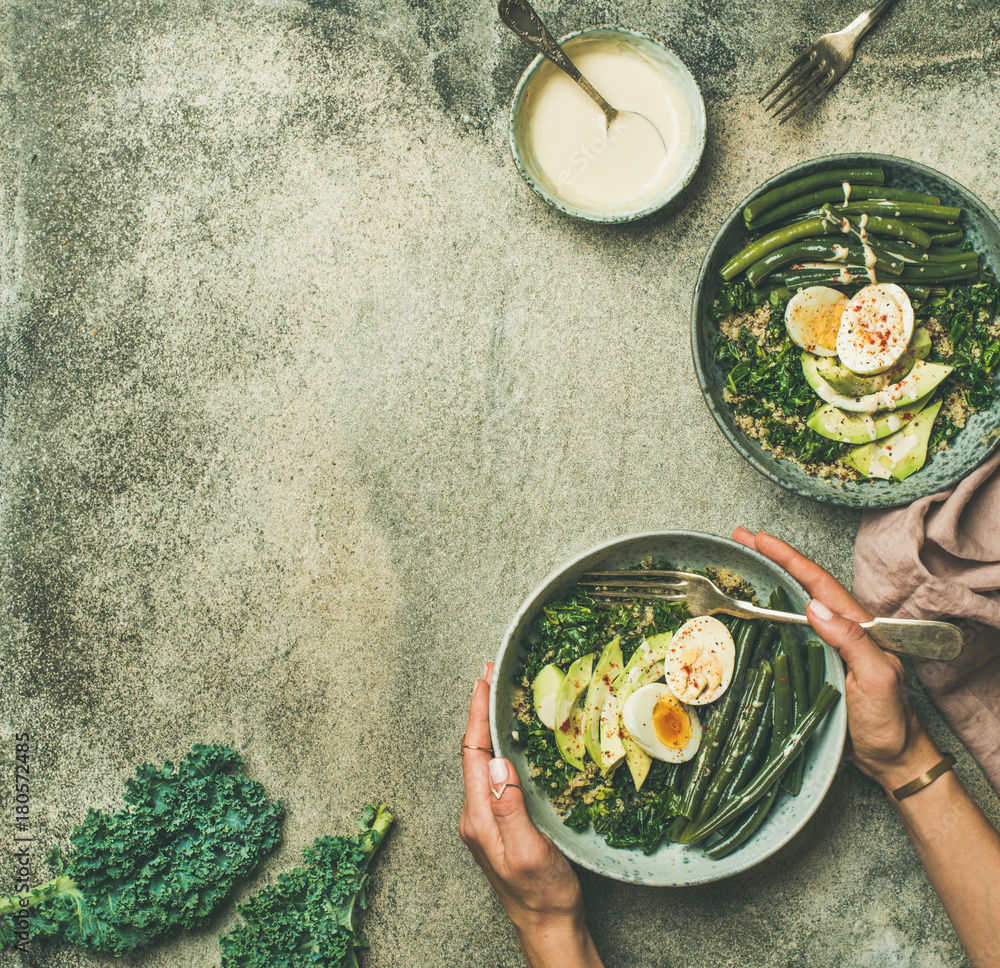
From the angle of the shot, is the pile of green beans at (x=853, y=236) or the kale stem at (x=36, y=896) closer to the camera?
the pile of green beans at (x=853, y=236)

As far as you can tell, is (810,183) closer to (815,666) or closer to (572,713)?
(815,666)

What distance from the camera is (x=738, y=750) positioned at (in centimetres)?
184

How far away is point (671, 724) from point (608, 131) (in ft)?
5.57

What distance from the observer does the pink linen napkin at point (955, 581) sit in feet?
5.95

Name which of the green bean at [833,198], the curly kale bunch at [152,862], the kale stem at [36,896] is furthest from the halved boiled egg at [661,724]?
the kale stem at [36,896]

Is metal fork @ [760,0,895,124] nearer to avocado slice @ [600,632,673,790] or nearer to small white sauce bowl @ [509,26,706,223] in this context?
small white sauce bowl @ [509,26,706,223]

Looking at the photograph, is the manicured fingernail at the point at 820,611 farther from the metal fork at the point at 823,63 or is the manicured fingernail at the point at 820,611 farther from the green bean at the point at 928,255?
the metal fork at the point at 823,63

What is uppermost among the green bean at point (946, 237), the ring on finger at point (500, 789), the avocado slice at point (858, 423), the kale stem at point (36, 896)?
the green bean at point (946, 237)

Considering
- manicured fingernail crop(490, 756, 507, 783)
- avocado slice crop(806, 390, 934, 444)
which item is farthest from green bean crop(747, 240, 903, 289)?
manicured fingernail crop(490, 756, 507, 783)

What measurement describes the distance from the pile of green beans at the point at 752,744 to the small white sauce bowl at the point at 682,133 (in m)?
1.17

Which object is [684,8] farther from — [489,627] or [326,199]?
[489,627]

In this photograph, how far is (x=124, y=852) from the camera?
1959 mm

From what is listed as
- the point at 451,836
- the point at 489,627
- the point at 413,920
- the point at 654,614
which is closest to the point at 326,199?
the point at 489,627

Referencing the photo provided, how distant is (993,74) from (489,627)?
2.27 metres
